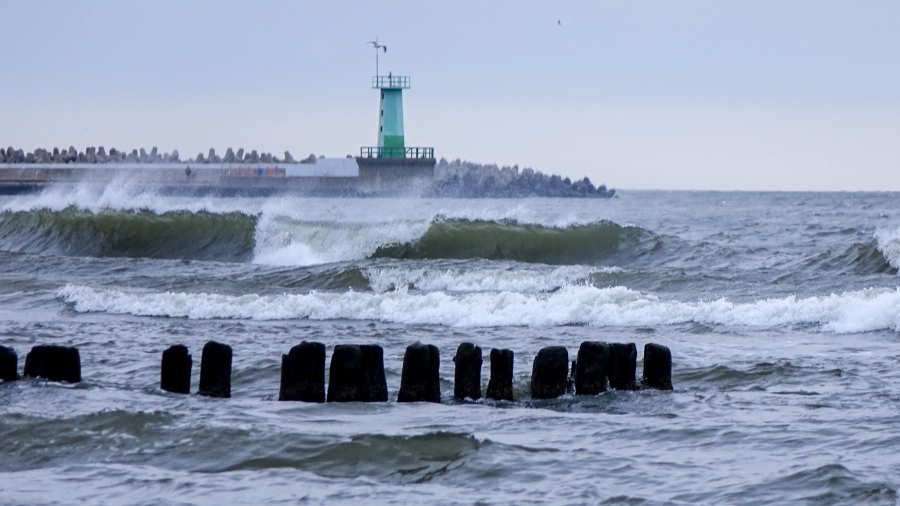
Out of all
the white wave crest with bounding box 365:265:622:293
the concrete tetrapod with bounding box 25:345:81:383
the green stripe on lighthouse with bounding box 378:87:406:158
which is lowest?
the white wave crest with bounding box 365:265:622:293

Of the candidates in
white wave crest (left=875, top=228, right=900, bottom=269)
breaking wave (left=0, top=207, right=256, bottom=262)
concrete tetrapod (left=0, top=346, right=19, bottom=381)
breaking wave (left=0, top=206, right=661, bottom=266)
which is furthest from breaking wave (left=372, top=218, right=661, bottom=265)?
concrete tetrapod (left=0, top=346, right=19, bottom=381)

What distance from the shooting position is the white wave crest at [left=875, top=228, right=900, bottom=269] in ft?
60.6

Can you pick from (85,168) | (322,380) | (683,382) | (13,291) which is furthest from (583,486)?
(85,168)

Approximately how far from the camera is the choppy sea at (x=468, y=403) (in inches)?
209

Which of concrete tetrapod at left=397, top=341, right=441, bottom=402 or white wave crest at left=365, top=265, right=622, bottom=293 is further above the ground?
concrete tetrapod at left=397, top=341, right=441, bottom=402

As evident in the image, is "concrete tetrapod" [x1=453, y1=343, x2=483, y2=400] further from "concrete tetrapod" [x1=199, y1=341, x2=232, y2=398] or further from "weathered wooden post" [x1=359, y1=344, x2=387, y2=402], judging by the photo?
"concrete tetrapod" [x1=199, y1=341, x2=232, y2=398]

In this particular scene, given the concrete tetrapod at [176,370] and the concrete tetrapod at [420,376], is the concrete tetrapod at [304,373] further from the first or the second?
the concrete tetrapod at [176,370]

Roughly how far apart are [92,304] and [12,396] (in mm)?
6798

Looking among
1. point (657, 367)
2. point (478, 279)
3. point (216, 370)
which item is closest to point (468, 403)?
point (657, 367)

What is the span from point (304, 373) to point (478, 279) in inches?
397

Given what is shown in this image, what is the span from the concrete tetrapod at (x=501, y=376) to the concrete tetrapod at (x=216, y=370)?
1721 mm

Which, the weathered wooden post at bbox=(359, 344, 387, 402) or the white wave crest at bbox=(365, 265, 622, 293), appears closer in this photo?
the weathered wooden post at bbox=(359, 344, 387, 402)

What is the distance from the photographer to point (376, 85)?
6238 cm

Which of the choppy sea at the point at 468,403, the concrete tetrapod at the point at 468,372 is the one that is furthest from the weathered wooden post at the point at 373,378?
the concrete tetrapod at the point at 468,372
